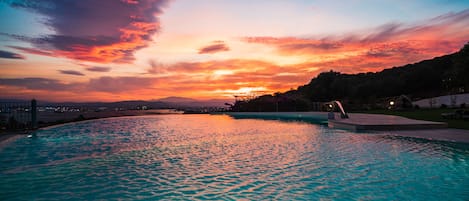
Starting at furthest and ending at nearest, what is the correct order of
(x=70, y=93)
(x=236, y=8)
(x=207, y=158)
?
(x=70, y=93), (x=236, y=8), (x=207, y=158)

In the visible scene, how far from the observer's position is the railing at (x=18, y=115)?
40.3ft

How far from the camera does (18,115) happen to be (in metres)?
12.8

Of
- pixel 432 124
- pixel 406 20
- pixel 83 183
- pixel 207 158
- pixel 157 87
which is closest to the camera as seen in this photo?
pixel 83 183

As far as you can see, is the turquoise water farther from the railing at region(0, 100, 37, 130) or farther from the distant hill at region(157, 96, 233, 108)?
the distant hill at region(157, 96, 233, 108)

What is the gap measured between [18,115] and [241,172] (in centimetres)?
1245

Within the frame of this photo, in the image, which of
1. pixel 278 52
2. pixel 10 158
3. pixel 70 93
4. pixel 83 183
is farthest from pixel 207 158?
pixel 70 93

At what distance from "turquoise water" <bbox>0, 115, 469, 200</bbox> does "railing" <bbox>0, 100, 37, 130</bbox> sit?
477 centimetres

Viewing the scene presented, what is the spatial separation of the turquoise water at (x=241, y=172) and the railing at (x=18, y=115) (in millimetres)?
4772

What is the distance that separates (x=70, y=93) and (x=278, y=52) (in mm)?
16418

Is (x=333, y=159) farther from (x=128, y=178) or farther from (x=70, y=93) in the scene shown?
(x=70, y=93)

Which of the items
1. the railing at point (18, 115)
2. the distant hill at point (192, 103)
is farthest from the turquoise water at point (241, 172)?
the distant hill at point (192, 103)

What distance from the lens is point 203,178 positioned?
5016mm

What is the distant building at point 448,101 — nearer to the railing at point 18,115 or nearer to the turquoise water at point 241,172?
the turquoise water at point 241,172

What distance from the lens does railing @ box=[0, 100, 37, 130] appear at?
12.3 metres
